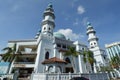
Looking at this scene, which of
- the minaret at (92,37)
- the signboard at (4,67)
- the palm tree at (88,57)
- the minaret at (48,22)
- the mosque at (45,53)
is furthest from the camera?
the minaret at (92,37)

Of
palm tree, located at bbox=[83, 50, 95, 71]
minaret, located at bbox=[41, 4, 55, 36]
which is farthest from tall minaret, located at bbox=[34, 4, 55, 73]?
palm tree, located at bbox=[83, 50, 95, 71]

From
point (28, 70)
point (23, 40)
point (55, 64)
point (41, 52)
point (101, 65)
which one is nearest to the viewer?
point (55, 64)

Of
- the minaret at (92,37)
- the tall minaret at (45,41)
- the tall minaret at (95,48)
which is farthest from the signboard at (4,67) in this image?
the minaret at (92,37)

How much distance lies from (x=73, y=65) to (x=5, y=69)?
1869 centimetres

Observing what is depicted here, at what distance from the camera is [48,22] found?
1580 inches

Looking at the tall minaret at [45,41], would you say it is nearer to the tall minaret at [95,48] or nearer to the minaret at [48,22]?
the minaret at [48,22]

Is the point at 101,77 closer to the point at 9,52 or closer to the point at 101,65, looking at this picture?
the point at 9,52

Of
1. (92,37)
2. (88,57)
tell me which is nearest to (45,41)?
(88,57)

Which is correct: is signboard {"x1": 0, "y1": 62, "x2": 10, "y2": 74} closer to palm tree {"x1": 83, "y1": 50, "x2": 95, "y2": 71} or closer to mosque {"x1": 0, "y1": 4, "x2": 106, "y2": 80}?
mosque {"x1": 0, "y1": 4, "x2": 106, "y2": 80}

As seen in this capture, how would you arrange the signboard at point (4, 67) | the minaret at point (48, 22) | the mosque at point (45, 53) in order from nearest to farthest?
1. the signboard at point (4, 67)
2. the mosque at point (45, 53)
3. the minaret at point (48, 22)

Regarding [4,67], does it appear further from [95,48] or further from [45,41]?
[95,48]

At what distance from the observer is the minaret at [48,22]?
129ft

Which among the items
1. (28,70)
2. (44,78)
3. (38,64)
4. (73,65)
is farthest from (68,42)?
(44,78)

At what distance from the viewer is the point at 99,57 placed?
46875 millimetres
